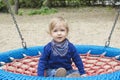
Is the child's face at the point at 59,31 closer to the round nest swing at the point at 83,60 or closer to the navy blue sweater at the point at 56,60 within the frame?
the navy blue sweater at the point at 56,60

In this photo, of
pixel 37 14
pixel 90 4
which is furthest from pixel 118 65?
pixel 90 4

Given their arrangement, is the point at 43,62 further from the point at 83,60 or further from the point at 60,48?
the point at 83,60

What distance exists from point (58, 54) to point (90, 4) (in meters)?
11.6

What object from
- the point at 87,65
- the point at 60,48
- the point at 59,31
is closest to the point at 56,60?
the point at 60,48

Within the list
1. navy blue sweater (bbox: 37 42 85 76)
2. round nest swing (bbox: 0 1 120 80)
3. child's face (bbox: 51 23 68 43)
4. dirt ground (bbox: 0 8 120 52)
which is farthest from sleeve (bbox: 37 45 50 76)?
dirt ground (bbox: 0 8 120 52)

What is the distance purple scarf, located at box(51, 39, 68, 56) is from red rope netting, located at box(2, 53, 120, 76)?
1.42 ft

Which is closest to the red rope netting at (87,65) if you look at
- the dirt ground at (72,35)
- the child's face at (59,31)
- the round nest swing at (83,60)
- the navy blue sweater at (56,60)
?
the round nest swing at (83,60)

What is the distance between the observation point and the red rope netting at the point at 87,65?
9.79 ft

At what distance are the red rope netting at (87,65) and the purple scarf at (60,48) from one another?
43 centimetres

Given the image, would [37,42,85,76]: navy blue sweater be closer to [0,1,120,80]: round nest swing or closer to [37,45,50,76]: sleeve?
[37,45,50,76]: sleeve

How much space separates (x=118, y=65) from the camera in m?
3.08

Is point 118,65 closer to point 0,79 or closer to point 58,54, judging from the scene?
point 58,54

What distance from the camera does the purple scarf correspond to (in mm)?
2555

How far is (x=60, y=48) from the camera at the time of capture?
2.57 m
